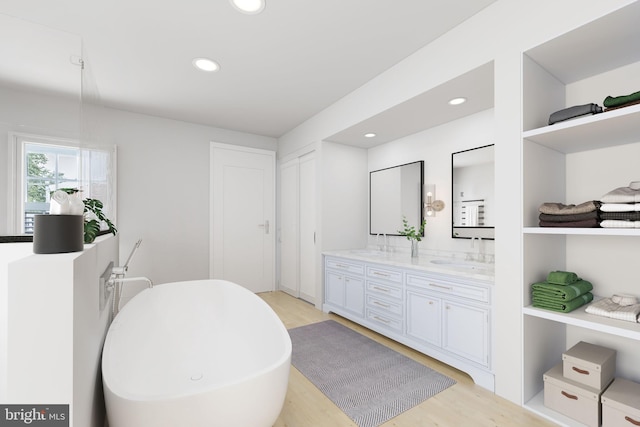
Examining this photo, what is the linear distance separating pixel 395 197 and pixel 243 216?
2242 millimetres

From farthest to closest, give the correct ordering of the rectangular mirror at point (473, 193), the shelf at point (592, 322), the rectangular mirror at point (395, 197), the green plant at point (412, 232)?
the rectangular mirror at point (395, 197)
the green plant at point (412, 232)
the rectangular mirror at point (473, 193)
the shelf at point (592, 322)

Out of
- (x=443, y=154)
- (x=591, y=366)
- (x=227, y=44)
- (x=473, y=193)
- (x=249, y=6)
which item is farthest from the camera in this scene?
(x=443, y=154)

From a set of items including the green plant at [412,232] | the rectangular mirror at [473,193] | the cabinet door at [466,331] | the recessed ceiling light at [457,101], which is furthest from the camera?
the green plant at [412,232]

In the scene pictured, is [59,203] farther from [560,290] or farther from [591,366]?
[591,366]

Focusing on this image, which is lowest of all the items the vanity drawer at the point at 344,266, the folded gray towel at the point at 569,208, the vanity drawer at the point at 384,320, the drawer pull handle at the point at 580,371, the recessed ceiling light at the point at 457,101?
the vanity drawer at the point at 384,320

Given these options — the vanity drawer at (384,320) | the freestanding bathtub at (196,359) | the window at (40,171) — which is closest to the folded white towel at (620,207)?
the vanity drawer at (384,320)

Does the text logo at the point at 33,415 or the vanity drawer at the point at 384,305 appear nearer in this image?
the text logo at the point at 33,415

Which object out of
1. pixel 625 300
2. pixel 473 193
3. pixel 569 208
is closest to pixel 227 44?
pixel 473 193

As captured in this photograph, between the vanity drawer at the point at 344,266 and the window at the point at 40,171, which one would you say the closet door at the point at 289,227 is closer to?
the vanity drawer at the point at 344,266

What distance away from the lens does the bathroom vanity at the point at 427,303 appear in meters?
1.96

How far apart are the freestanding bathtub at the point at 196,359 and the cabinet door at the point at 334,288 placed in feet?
4.62

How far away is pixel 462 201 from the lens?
2.72 m

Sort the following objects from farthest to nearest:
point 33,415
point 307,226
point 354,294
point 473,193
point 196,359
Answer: point 307,226
point 354,294
point 473,193
point 196,359
point 33,415

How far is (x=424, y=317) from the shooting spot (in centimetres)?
236
